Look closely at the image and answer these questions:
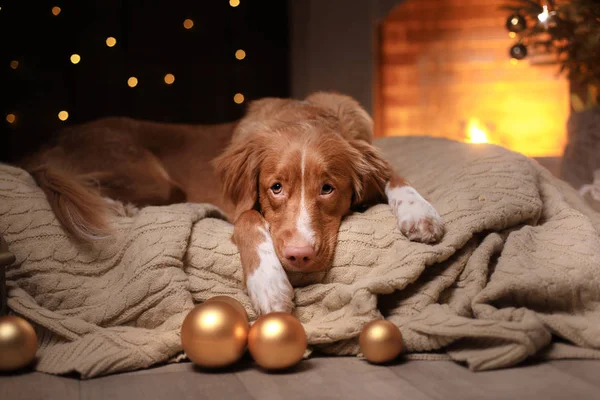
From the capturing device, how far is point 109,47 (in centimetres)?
452

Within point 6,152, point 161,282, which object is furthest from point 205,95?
point 161,282

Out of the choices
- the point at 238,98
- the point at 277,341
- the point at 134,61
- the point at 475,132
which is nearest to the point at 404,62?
the point at 475,132

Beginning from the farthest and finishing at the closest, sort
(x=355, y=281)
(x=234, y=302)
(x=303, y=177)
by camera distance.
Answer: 1. (x=303, y=177)
2. (x=355, y=281)
3. (x=234, y=302)

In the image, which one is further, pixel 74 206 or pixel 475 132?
pixel 475 132

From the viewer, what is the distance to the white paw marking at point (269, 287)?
2096mm

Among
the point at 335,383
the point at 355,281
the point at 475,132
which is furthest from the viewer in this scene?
the point at 475,132

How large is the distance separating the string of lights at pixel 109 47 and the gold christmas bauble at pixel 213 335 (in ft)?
9.26

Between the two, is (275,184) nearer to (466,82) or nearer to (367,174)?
(367,174)

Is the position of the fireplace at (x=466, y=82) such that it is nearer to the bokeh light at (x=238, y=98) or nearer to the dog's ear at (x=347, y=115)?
the bokeh light at (x=238, y=98)

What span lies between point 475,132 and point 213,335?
4.39 meters

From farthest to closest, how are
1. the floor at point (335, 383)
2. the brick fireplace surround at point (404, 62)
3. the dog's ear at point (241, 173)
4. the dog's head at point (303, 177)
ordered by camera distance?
the brick fireplace surround at point (404, 62) → the dog's ear at point (241, 173) → the dog's head at point (303, 177) → the floor at point (335, 383)

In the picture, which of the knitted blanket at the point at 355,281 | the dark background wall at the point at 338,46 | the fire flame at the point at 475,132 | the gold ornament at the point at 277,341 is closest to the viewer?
the gold ornament at the point at 277,341

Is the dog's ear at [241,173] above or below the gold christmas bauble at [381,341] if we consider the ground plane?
above

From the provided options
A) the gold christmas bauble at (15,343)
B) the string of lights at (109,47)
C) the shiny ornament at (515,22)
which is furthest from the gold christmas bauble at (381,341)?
the string of lights at (109,47)
